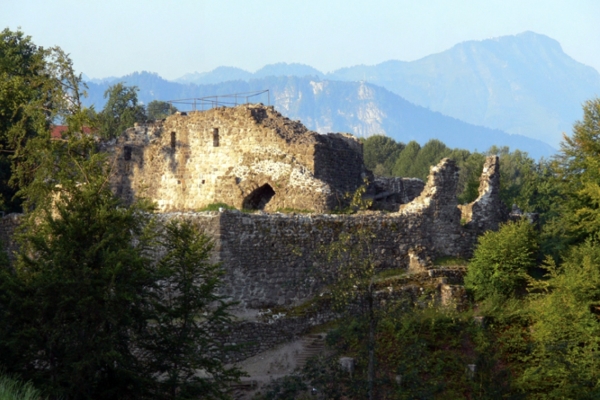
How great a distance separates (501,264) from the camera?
117 ft

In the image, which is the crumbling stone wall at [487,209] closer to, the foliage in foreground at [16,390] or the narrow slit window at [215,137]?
the narrow slit window at [215,137]

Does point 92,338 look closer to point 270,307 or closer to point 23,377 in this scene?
point 23,377

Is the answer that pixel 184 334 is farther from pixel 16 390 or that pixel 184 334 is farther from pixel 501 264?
pixel 501 264

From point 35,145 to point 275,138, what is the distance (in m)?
8.29

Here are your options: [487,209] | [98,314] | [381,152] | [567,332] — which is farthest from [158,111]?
[98,314]

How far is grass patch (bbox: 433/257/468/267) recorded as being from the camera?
1474 inches

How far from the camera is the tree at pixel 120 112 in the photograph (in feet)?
219

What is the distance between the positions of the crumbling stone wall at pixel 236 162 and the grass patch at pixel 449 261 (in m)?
3.89

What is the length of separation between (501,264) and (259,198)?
9.49 metres

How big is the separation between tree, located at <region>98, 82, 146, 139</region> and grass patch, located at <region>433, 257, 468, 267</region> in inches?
1217

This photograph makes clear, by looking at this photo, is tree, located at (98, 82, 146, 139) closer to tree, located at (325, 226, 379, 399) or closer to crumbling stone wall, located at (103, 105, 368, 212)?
crumbling stone wall, located at (103, 105, 368, 212)

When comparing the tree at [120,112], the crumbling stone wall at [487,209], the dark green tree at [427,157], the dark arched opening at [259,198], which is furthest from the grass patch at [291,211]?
the dark green tree at [427,157]

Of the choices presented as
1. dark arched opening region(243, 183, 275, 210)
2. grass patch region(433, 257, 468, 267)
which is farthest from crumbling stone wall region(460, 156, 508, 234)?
dark arched opening region(243, 183, 275, 210)

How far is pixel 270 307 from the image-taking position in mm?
34156
